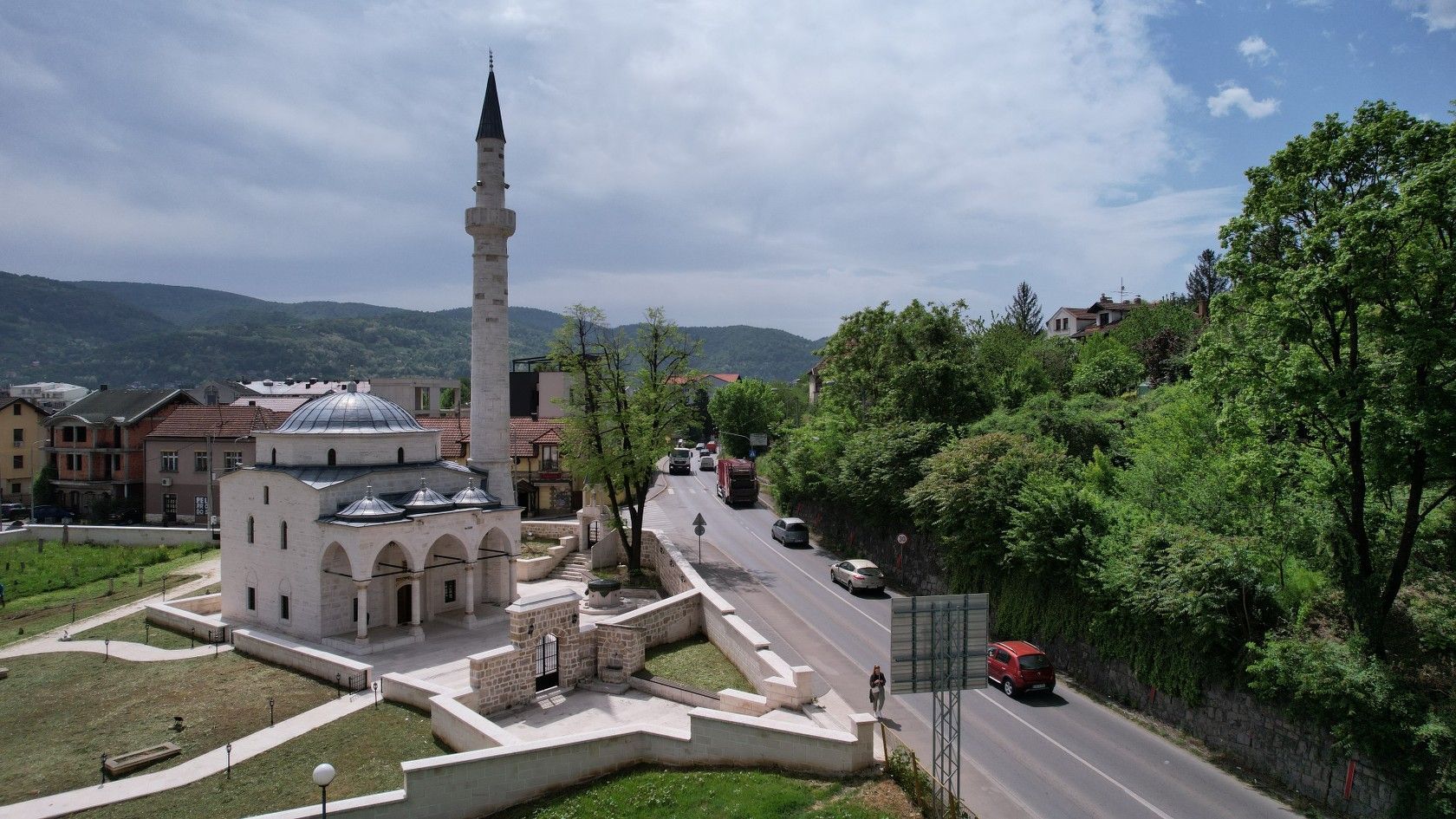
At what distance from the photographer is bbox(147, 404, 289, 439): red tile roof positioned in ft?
169

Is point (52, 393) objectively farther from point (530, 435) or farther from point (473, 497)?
point (473, 497)

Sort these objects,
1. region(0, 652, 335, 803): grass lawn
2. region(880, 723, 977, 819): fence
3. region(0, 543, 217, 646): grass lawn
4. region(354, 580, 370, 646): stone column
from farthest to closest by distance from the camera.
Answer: region(0, 543, 217, 646): grass lawn < region(354, 580, 370, 646): stone column < region(0, 652, 335, 803): grass lawn < region(880, 723, 977, 819): fence

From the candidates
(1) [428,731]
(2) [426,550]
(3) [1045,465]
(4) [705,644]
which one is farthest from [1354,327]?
(2) [426,550]

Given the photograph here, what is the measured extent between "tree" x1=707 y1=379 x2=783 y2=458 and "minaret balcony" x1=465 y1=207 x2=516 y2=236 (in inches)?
2098

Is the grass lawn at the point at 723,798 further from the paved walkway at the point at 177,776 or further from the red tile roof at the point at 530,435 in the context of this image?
the red tile roof at the point at 530,435

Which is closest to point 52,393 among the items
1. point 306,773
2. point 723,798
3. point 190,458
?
point 190,458

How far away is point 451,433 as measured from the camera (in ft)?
169

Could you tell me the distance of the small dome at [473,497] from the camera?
28.1 m

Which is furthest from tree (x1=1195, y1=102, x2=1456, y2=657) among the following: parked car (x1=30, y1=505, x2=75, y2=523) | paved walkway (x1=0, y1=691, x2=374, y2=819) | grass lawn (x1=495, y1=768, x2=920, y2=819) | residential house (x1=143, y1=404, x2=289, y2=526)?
parked car (x1=30, y1=505, x2=75, y2=523)

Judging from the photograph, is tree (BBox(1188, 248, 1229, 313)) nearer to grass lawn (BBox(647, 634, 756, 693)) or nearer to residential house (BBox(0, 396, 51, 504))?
grass lawn (BBox(647, 634, 756, 693))

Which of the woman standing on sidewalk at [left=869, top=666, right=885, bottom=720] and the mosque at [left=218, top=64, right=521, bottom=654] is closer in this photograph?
the woman standing on sidewalk at [left=869, top=666, right=885, bottom=720]

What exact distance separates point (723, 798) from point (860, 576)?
17.4m

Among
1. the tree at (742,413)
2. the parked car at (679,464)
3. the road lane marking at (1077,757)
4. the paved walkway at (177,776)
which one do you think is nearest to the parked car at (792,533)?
the road lane marking at (1077,757)

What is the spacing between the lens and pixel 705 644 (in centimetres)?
2541
